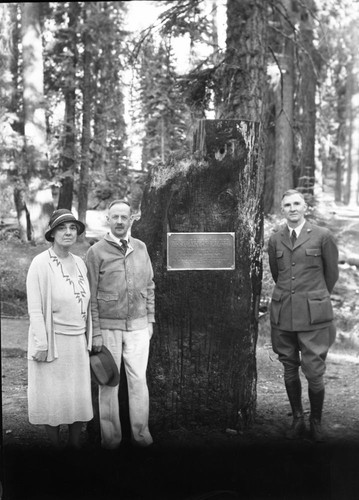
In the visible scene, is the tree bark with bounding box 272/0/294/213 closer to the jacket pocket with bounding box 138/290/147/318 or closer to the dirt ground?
the dirt ground

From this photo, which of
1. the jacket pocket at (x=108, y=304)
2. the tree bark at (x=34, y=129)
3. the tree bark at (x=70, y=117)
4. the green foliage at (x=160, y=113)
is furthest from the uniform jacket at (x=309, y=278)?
the green foliage at (x=160, y=113)

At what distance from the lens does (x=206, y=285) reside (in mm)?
4348

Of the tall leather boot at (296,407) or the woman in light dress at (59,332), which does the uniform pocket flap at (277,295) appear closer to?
the tall leather boot at (296,407)

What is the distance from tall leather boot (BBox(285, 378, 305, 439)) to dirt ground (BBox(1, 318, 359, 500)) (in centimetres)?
8

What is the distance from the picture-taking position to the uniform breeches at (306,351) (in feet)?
14.1

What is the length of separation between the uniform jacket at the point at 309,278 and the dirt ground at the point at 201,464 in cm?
81

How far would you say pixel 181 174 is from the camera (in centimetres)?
428

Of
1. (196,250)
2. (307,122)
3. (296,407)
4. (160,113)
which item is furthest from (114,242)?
(160,113)

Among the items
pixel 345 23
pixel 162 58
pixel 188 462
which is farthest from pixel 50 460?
pixel 345 23

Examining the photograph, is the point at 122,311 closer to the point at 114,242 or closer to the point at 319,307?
the point at 114,242

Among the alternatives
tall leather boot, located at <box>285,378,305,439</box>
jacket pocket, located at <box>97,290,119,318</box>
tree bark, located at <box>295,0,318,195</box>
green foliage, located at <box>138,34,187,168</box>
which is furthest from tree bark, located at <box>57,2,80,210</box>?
tree bark, located at <box>295,0,318,195</box>

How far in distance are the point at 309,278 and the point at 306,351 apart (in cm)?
53

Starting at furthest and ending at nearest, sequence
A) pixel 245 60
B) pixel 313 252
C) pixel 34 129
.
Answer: pixel 245 60 → pixel 34 129 → pixel 313 252

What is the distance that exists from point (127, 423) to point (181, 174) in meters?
1.83
